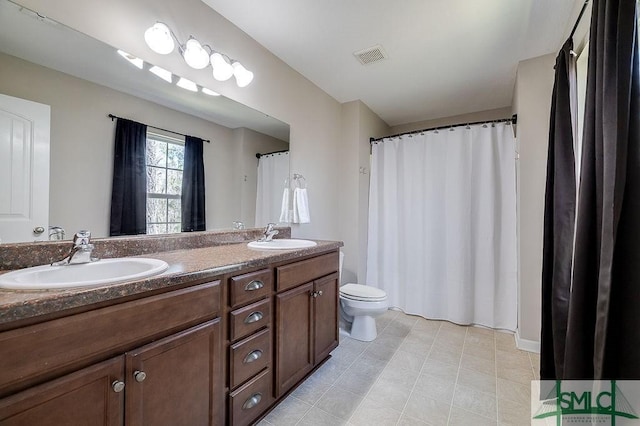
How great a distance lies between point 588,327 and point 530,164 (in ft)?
4.97

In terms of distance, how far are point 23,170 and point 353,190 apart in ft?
7.97

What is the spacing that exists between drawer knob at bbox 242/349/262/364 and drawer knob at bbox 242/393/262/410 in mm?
167

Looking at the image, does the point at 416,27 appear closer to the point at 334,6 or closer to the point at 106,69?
the point at 334,6

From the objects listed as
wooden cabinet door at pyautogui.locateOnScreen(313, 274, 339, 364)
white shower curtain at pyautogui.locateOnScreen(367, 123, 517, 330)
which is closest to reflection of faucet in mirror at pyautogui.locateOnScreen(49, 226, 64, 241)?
wooden cabinet door at pyautogui.locateOnScreen(313, 274, 339, 364)

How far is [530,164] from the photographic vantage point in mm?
2148

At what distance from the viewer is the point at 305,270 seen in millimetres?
1670

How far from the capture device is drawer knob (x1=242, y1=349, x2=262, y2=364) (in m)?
1.27

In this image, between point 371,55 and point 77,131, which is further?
point 371,55

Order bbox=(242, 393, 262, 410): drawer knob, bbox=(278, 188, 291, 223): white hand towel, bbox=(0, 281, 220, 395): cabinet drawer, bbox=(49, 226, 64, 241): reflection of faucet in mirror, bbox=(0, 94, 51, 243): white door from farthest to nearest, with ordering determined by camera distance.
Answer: bbox=(278, 188, 291, 223): white hand towel → bbox=(242, 393, 262, 410): drawer knob → bbox=(49, 226, 64, 241): reflection of faucet in mirror → bbox=(0, 94, 51, 243): white door → bbox=(0, 281, 220, 395): cabinet drawer

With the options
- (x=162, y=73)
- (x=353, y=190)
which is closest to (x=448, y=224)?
(x=353, y=190)

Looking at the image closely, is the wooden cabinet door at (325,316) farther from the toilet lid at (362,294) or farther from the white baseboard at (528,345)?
the white baseboard at (528,345)

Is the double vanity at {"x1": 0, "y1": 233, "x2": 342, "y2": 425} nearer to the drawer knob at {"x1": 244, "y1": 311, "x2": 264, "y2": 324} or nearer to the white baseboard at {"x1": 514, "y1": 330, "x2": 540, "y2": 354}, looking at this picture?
the drawer knob at {"x1": 244, "y1": 311, "x2": 264, "y2": 324}

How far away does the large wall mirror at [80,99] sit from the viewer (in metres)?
1.08

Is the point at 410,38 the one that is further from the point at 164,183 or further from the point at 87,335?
the point at 87,335
